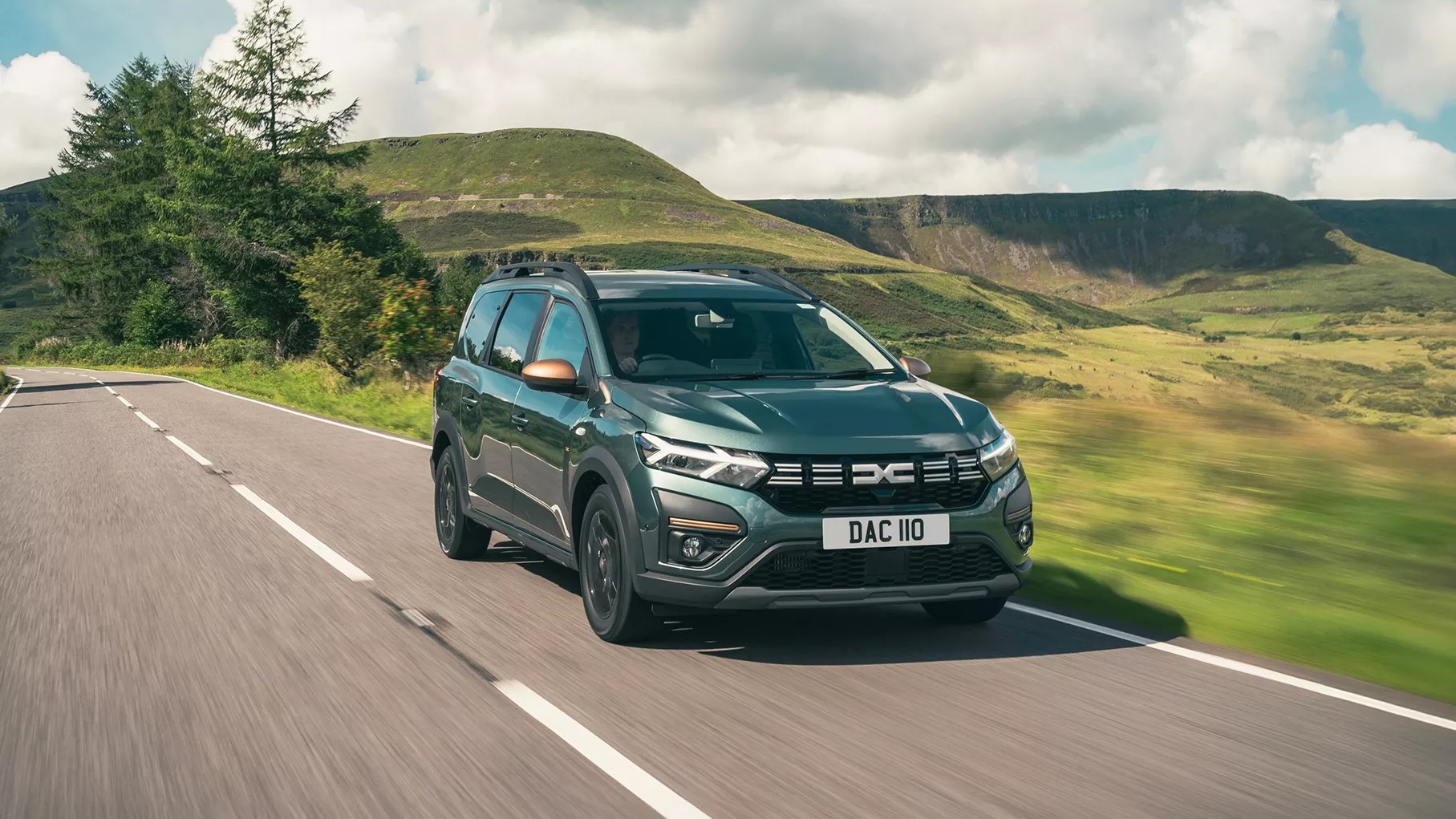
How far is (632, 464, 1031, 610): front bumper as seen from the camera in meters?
5.50

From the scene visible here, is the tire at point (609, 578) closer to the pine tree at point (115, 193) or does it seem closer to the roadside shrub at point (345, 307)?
the roadside shrub at point (345, 307)

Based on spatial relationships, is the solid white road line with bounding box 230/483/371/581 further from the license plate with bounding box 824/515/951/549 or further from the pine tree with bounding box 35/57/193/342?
the pine tree with bounding box 35/57/193/342

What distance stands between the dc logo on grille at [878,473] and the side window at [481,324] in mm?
3553

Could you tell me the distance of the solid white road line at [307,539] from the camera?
812 centimetres

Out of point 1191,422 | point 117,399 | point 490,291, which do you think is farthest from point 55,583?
point 117,399

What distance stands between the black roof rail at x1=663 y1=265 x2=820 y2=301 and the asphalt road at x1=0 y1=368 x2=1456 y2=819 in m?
1.87

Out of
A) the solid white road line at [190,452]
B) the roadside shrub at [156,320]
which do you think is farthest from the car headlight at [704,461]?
the roadside shrub at [156,320]

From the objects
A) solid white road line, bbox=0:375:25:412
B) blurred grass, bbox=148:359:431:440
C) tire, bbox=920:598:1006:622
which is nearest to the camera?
tire, bbox=920:598:1006:622

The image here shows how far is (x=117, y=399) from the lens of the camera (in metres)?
31.4

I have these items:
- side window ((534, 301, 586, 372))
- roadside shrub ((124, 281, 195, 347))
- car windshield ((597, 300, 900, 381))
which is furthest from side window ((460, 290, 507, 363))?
roadside shrub ((124, 281, 195, 347))

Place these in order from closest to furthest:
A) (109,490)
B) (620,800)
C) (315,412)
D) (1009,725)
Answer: (620,800) → (1009,725) → (109,490) → (315,412)

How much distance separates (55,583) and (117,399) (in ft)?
84.5

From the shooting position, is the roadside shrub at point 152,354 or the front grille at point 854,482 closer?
the front grille at point 854,482

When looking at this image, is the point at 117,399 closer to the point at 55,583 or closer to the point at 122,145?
the point at 55,583
